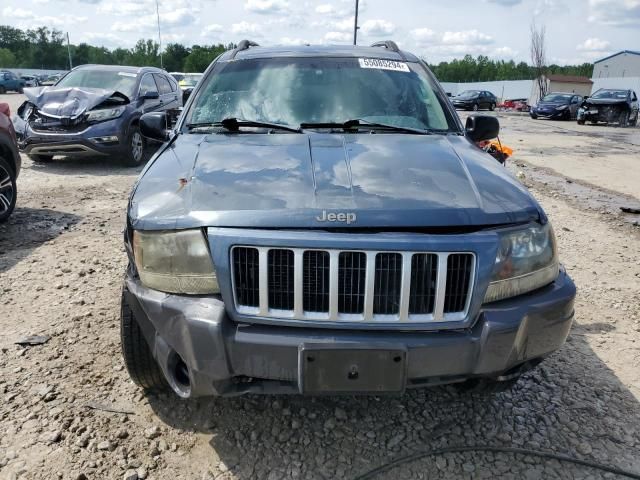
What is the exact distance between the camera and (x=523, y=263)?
2146 millimetres

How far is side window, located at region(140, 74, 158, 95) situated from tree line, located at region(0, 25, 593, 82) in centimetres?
6318

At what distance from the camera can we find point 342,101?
3355 mm

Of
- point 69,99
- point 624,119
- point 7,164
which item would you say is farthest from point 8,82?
point 7,164

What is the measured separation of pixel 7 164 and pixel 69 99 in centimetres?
360

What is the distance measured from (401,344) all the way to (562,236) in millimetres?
4516

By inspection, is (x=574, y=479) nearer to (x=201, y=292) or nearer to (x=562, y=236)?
(x=201, y=292)

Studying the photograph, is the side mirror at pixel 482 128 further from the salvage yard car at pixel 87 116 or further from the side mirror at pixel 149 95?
the side mirror at pixel 149 95

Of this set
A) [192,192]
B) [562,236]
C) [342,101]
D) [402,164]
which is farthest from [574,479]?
[562,236]

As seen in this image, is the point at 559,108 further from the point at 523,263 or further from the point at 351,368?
the point at 351,368

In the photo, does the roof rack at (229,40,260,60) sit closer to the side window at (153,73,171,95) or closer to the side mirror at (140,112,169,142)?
the side mirror at (140,112,169,142)

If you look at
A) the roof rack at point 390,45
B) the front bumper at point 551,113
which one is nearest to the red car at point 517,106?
the front bumper at point 551,113

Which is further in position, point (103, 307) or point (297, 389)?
point (103, 307)

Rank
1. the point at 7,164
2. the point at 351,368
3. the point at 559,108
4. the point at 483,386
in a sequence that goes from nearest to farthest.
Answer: the point at 351,368 → the point at 483,386 → the point at 7,164 → the point at 559,108

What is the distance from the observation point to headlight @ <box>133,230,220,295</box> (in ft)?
6.75
